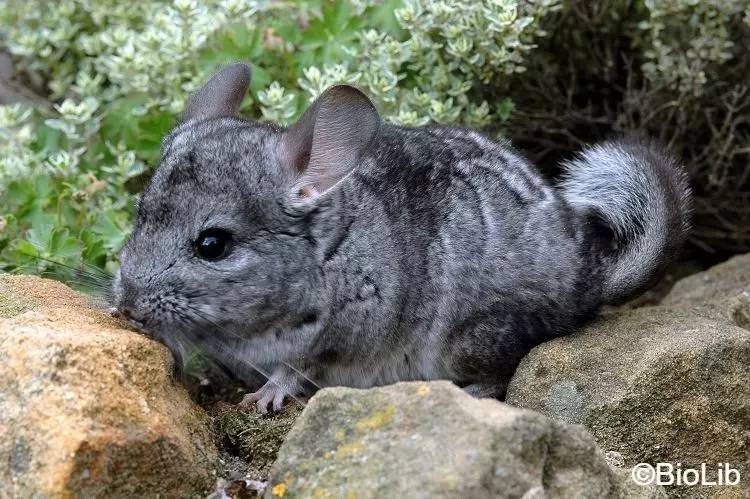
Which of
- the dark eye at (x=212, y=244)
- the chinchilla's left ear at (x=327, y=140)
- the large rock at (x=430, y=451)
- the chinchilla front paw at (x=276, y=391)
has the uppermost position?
the chinchilla's left ear at (x=327, y=140)

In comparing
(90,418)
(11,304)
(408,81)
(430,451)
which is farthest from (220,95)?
(430,451)

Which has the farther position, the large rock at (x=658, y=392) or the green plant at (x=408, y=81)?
the green plant at (x=408, y=81)

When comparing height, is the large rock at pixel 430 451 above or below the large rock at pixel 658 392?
above

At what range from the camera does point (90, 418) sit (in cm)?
297

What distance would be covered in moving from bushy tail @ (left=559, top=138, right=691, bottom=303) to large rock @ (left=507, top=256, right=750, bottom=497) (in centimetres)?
37

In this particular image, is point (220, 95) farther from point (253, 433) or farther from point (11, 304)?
point (253, 433)

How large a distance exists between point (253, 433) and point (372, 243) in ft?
3.02

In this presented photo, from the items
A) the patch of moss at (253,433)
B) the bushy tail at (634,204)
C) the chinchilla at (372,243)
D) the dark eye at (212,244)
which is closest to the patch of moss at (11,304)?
the chinchilla at (372,243)

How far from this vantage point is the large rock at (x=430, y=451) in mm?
2701

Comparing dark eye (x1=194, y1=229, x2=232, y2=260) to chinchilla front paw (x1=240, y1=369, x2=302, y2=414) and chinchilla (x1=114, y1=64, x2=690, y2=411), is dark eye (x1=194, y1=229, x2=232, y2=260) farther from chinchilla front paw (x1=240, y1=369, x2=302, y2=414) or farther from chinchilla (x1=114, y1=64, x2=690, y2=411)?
chinchilla front paw (x1=240, y1=369, x2=302, y2=414)

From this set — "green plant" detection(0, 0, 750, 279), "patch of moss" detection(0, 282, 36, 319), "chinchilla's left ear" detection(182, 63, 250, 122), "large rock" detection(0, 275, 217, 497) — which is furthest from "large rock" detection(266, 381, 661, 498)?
"green plant" detection(0, 0, 750, 279)

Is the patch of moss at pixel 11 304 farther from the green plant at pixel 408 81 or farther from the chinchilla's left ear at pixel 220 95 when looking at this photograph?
the chinchilla's left ear at pixel 220 95

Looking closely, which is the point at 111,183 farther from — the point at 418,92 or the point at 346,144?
the point at 346,144

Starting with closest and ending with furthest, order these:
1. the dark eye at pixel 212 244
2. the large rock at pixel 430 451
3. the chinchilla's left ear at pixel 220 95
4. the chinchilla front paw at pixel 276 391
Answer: the large rock at pixel 430 451, the dark eye at pixel 212 244, the chinchilla front paw at pixel 276 391, the chinchilla's left ear at pixel 220 95
